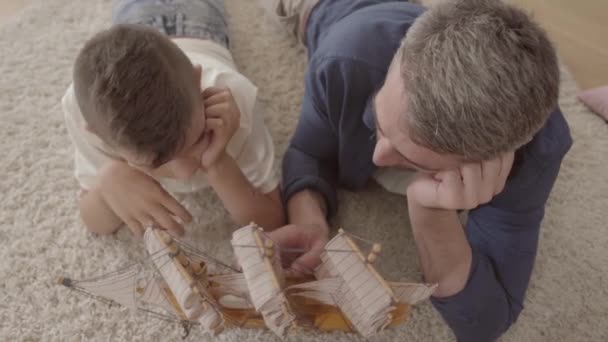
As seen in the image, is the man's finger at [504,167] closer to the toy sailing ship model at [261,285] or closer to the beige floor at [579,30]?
the toy sailing ship model at [261,285]

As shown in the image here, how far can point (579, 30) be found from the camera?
4.20 ft

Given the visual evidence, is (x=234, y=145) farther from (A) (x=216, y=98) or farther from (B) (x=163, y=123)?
(B) (x=163, y=123)

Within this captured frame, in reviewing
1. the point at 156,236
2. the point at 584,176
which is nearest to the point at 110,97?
the point at 156,236

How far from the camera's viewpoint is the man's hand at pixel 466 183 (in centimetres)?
57

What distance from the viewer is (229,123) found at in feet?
2.23

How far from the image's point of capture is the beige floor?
122 centimetres

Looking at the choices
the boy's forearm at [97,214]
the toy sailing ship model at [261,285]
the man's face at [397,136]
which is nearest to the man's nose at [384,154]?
the man's face at [397,136]

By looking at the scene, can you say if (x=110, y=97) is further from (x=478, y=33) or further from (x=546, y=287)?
(x=546, y=287)

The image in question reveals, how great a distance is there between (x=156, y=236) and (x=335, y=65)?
1.12ft

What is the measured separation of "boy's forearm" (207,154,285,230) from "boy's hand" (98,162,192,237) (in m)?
0.07

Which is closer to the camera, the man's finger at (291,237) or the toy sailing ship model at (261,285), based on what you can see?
the toy sailing ship model at (261,285)

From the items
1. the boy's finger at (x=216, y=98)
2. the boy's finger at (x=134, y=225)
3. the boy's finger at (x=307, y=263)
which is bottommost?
the boy's finger at (x=134, y=225)

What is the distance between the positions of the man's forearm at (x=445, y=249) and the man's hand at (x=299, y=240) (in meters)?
0.14

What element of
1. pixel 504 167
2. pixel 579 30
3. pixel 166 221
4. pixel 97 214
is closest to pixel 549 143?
pixel 504 167
